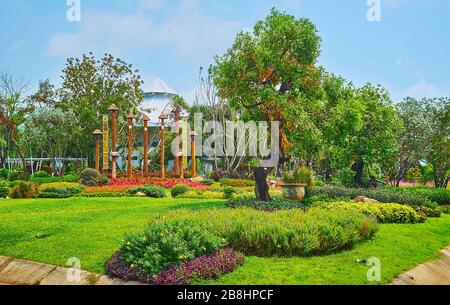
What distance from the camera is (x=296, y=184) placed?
1817 cm

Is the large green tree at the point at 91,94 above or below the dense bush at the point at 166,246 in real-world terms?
above

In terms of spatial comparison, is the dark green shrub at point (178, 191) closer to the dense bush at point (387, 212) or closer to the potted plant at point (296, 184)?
the potted plant at point (296, 184)

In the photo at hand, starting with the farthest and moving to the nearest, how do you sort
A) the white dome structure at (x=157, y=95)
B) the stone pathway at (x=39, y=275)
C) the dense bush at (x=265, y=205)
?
the white dome structure at (x=157, y=95), the dense bush at (x=265, y=205), the stone pathway at (x=39, y=275)

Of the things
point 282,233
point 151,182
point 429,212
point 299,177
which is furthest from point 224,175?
point 282,233

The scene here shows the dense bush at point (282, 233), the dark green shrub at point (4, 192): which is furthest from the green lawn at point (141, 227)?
the dark green shrub at point (4, 192)

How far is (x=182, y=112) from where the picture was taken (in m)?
37.6

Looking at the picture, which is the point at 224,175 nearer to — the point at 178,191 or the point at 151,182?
the point at 151,182

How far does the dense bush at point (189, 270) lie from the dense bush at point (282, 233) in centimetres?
70

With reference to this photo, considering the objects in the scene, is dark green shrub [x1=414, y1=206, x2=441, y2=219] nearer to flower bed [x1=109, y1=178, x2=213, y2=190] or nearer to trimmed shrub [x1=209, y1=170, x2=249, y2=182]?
flower bed [x1=109, y1=178, x2=213, y2=190]

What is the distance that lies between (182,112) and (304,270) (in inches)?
1224

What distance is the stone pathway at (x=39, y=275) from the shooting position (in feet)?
24.6

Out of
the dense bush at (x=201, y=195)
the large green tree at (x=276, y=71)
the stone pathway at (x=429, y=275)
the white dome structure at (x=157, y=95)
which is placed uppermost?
the white dome structure at (x=157, y=95)
